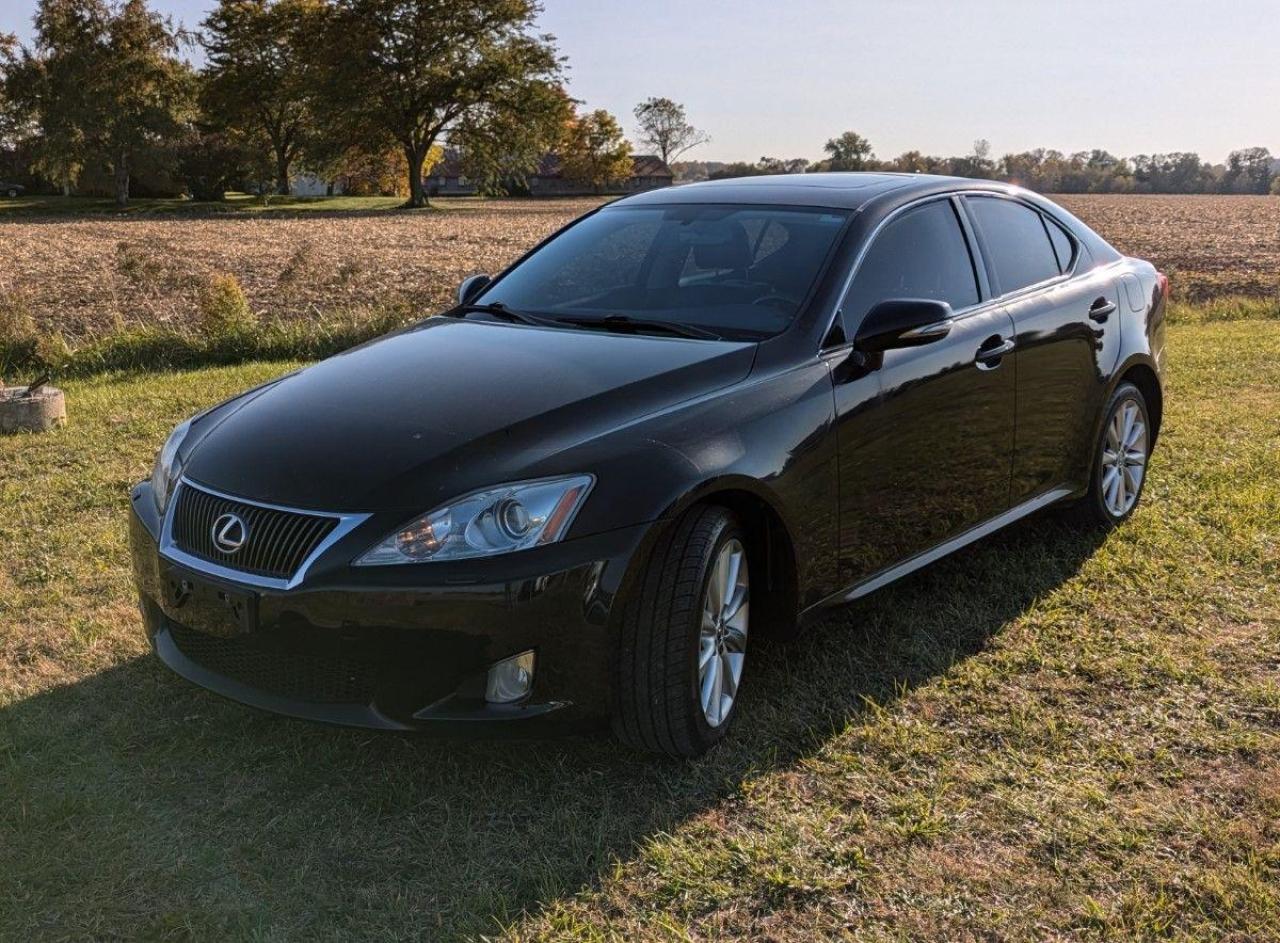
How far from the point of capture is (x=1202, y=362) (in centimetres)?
1024

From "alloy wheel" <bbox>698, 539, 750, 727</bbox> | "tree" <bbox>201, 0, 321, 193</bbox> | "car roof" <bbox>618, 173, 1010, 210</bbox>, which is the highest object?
"tree" <bbox>201, 0, 321, 193</bbox>

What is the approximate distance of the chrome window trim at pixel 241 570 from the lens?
9.79ft

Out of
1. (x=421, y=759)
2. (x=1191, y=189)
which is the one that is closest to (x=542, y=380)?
(x=421, y=759)

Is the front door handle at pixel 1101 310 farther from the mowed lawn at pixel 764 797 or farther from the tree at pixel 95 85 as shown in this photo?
the tree at pixel 95 85

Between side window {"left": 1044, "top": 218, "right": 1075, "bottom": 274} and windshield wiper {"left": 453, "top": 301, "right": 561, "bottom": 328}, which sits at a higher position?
side window {"left": 1044, "top": 218, "right": 1075, "bottom": 274}

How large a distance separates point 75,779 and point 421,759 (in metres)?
0.97

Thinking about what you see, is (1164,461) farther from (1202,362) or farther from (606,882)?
(606,882)

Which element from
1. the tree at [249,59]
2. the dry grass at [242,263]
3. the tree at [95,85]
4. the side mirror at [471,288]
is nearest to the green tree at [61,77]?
the tree at [95,85]

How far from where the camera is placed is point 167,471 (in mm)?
3611

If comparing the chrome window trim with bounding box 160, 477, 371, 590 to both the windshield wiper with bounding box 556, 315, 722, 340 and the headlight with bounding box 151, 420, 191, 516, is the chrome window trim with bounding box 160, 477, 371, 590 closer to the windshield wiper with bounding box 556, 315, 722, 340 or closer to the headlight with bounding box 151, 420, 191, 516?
the headlight with bounding box 151, 420, 191, 516

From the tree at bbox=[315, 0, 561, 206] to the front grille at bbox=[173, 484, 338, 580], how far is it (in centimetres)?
5606

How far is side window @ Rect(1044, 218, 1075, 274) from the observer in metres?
5.10

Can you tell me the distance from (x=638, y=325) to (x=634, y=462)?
981 millimetres

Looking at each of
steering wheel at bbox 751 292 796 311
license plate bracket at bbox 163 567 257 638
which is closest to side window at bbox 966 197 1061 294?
steering wheel at bbox 751 292 796 311
